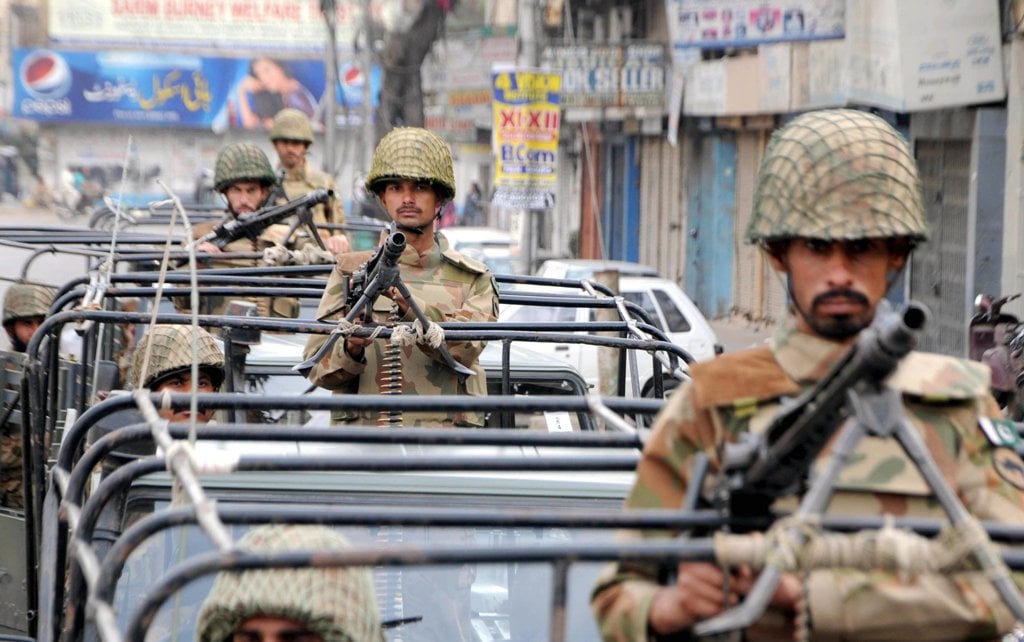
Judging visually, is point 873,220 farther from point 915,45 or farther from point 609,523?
point 915,45

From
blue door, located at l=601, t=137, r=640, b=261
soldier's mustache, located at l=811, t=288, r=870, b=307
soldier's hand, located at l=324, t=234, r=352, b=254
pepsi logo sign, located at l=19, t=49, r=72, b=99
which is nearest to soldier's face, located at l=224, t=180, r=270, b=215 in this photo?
soldier's hand, located at l=324, t=234, r=352, b=254

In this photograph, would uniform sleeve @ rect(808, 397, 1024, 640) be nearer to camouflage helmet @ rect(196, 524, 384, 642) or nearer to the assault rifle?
camouflage helmet @ rect(196, 524, 384, 642)

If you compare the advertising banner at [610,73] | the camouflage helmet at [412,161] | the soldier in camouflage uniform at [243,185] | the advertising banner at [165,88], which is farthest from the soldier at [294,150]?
the advertising banner at [165,88]

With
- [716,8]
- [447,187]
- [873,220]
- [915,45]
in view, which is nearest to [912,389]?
[873,220]

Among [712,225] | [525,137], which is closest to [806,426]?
[525,137]

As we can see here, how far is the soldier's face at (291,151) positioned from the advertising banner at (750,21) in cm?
698

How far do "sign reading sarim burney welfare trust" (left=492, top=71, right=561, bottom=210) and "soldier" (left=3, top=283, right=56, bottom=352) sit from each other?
354 inches

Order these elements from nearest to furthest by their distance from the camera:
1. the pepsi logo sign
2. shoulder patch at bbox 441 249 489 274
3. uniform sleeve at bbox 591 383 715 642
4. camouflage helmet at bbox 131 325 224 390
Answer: uniform sleeve at bbox 591 383 715 642 < camouflage helmet at bbox 131 325 224 390 < shoulder patch at bbox 441 249 489 274 < the pepsi logo sign

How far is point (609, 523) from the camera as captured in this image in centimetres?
227

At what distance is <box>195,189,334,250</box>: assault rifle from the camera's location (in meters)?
7.66

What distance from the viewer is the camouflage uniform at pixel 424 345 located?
5.19 metres

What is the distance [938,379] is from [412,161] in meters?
3.30

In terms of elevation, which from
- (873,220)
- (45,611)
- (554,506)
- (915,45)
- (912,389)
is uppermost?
(915,45)

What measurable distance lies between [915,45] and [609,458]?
1162 centimetres
